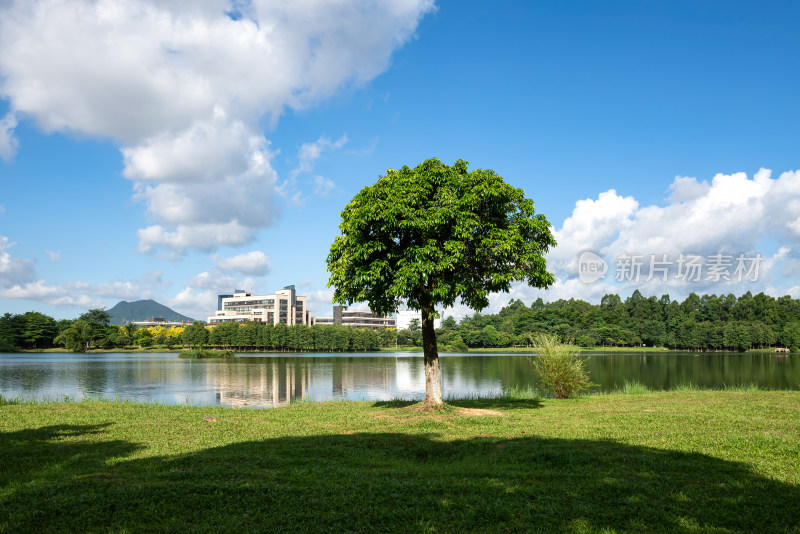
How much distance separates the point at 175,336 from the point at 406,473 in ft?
451

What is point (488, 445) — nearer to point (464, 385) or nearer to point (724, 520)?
point (724, 520)

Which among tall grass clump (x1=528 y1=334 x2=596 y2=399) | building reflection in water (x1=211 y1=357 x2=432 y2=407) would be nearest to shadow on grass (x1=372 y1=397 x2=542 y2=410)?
tall grass clump (x1=528 y1=334 x2=596 y2=399)

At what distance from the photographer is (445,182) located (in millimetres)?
18562

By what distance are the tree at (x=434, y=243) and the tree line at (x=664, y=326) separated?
370ft

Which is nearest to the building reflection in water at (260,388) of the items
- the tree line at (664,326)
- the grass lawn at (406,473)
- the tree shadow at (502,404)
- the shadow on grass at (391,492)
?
the tree shadow at (502,404)

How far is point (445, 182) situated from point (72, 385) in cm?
3679

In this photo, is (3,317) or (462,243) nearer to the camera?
(462,243)

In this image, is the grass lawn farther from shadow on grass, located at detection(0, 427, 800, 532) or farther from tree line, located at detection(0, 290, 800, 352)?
tree line, located at detection(0, 290, 800, 352)

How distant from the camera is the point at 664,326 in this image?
477ft

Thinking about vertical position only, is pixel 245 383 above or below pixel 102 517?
below

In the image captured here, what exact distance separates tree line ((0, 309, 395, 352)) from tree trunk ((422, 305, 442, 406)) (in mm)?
111089

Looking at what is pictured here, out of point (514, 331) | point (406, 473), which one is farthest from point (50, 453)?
point (514, 331)

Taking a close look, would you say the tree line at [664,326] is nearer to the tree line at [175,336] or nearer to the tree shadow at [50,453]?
the tree line at [175,336]

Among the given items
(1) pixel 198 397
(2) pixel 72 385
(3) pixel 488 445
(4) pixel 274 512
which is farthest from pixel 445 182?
(2) pixel 72 385
